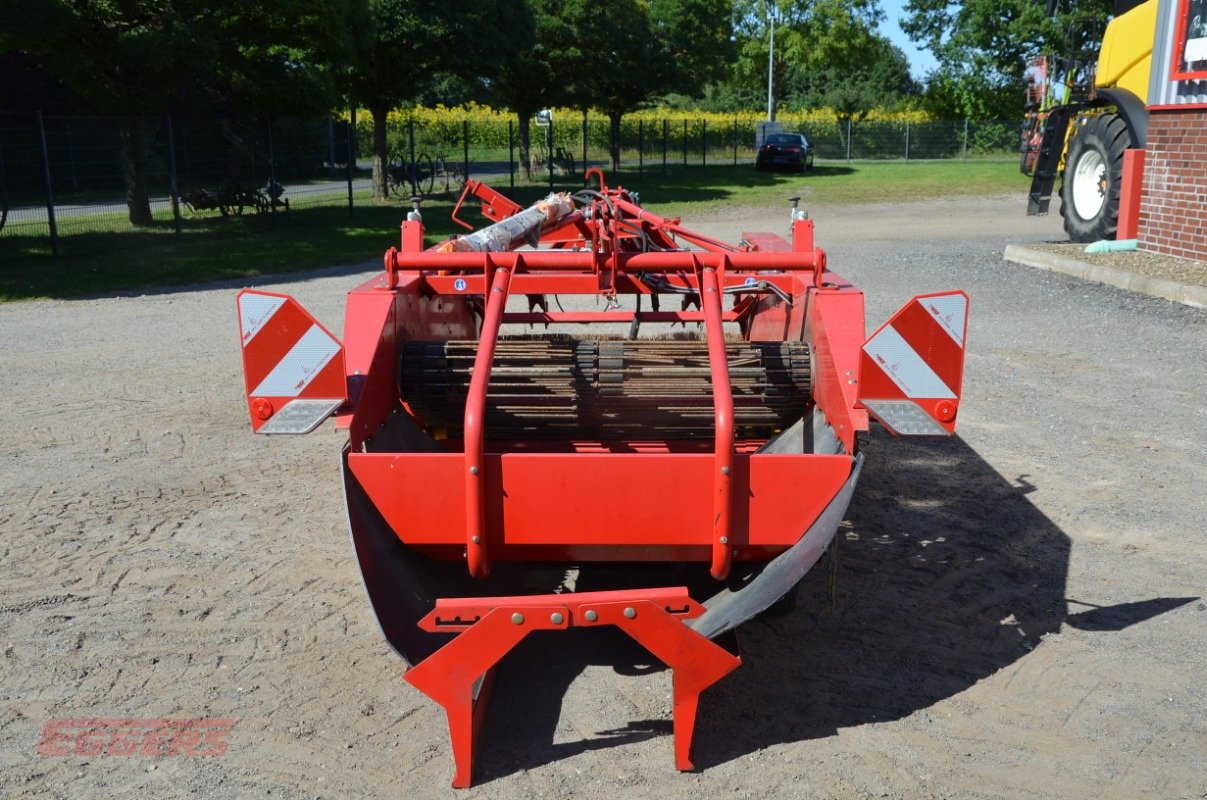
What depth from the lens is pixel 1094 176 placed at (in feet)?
48.3

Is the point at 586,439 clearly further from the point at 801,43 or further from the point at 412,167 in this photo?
the point at 801,43

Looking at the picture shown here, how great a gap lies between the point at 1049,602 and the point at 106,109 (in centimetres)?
1680

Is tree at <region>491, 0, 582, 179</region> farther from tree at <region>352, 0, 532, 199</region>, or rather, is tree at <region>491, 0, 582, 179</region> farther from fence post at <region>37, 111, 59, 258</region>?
fence post at <region>37, 111, 59, 258</region>

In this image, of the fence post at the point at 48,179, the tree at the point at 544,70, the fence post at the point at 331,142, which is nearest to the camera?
the fence post at the point at 48,179

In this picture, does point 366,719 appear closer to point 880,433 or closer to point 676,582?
point 676,582

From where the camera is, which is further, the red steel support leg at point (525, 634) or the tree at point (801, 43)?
the tree at point (801, 43)

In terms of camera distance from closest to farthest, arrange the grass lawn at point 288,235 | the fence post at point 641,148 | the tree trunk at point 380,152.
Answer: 1. the grass lawn at point 288,235
2. the tree trunk at point 380,152
3. the fence post at point 641,148

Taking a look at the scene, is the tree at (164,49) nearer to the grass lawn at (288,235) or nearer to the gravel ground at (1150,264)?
the grass lawn at (288,235)

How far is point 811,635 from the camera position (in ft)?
13.5

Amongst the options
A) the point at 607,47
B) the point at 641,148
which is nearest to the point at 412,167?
the point at 607,47

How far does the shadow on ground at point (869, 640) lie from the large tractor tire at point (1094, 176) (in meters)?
9.64

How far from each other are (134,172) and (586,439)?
52.0 ft

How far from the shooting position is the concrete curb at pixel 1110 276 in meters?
10.7

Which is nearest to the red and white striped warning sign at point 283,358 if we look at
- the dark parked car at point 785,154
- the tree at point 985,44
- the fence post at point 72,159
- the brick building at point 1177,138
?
the brick building at point 1177,138
